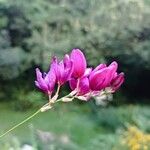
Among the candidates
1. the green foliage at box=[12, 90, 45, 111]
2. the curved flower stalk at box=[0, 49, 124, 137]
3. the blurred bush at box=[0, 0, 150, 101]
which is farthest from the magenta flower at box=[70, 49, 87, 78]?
the green foliage at box=[12, 90, 45, 111]

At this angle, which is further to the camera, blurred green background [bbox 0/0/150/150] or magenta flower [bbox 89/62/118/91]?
blurred green background [bbox 0/0/150/150]

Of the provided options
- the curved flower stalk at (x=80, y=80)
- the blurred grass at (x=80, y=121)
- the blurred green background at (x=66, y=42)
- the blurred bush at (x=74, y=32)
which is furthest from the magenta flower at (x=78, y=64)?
the blurred bush at (x=74, y=32)

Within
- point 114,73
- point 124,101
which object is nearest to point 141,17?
point 124,101

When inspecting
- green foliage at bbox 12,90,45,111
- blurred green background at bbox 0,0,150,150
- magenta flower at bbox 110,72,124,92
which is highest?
magenta flower at bbox 110,72,124,92

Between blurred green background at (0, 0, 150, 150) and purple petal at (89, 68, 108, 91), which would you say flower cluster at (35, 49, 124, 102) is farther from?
blurred green background at (0, 0, 150, 150)

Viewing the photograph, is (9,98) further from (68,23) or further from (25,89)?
(68,23)

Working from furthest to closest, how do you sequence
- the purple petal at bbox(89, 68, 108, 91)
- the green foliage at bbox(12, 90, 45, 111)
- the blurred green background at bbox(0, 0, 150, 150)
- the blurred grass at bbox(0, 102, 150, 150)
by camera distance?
1. the green foliage at bbox(12, 90, 45, 111)
2. the blurred green background at bbox(0, 0, 150, 150)
3. the blurred grass at bbox(0, 102, 150, 150)
4. the purple petal at bbox(89, 68, 108, 91)
